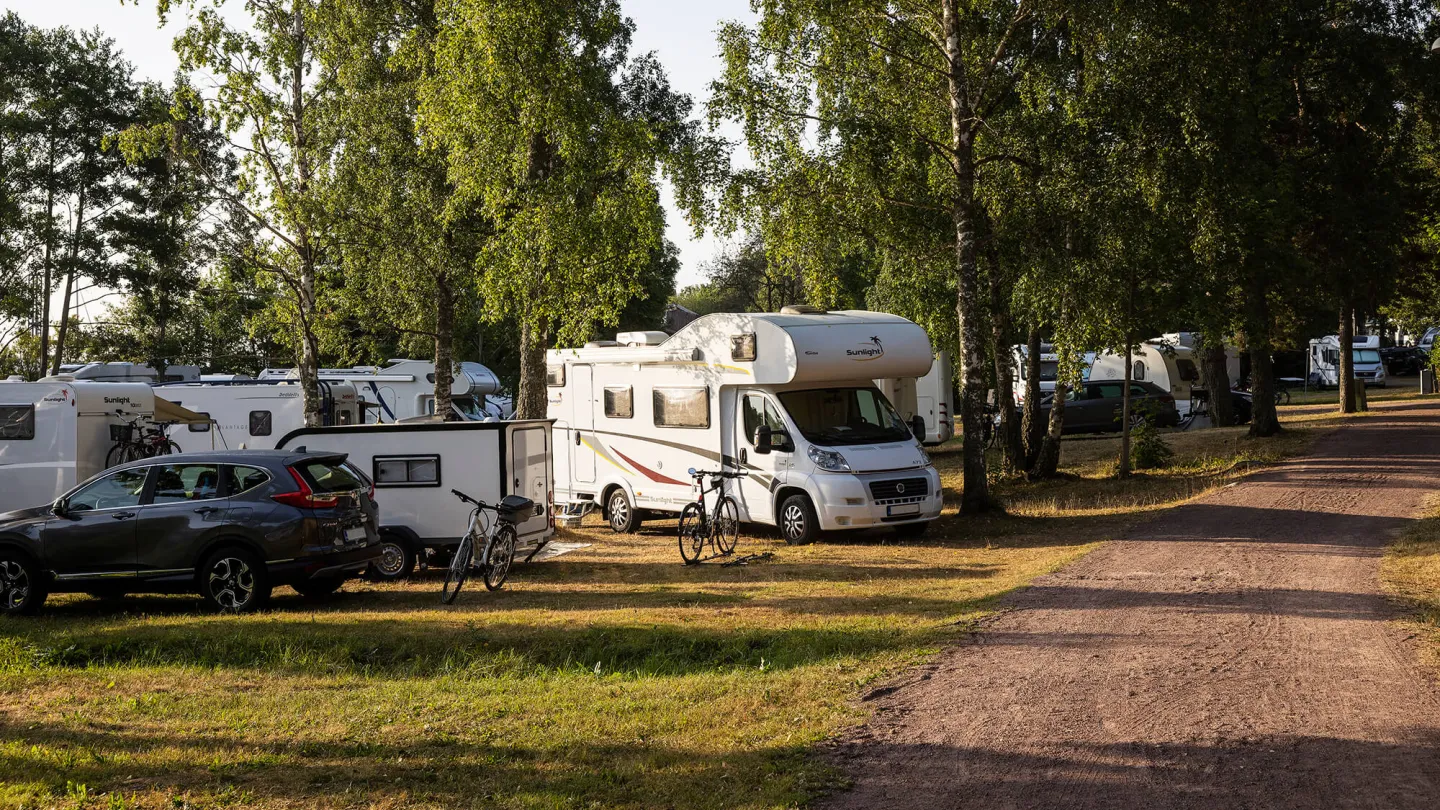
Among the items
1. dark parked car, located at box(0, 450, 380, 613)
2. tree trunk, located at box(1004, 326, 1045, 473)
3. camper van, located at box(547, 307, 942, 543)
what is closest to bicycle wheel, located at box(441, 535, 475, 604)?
dark parked car, located at box(0, 450, 380, 613)

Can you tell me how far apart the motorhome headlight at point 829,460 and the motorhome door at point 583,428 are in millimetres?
4474

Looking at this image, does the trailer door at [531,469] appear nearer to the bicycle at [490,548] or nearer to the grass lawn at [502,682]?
the grass lawn at [502,682]

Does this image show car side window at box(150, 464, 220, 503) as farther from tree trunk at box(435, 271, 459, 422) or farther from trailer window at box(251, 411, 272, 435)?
trailer window at box(251, 411, 272, 435)

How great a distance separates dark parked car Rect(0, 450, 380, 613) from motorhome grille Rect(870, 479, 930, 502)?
6.39m

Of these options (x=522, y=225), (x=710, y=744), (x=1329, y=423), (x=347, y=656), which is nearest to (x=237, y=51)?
(x=522, y=225)

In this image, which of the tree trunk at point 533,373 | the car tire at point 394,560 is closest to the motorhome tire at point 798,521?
the car tire at point 394,560

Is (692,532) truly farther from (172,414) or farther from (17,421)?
(172,414)

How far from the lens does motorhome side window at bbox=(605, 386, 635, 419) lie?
1851 centimetres

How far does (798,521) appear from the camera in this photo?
16234 mm

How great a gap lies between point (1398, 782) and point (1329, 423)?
2658cm

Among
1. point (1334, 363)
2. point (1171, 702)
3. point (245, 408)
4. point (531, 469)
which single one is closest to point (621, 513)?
point (531, 469)

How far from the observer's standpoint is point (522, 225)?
19531 mm

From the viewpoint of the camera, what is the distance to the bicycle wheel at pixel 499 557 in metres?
13.0

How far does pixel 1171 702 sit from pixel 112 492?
10.2m
